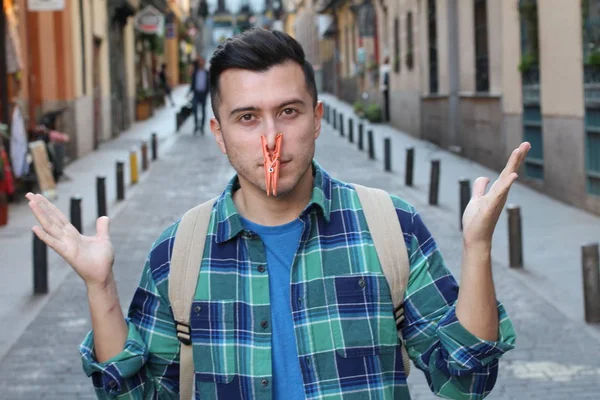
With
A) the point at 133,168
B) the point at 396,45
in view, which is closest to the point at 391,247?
the point at 133,168

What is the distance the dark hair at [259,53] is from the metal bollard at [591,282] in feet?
17.8

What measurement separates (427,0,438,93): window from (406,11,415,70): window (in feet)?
7.97

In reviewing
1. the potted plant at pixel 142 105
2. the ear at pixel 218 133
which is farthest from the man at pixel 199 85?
the ear at pixel 218 133

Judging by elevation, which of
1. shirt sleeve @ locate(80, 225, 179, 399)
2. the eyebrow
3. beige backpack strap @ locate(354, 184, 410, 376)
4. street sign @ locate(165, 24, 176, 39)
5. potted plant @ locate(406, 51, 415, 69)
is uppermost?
street sign @ locate(165, 24, 176, 39)

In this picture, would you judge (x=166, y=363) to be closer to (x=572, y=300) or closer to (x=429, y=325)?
(x=429, y=325)

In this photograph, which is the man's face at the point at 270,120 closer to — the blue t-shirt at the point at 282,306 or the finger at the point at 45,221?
the blue t-shirt at the point at 282,306

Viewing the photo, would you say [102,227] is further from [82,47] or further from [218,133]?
[82,47]

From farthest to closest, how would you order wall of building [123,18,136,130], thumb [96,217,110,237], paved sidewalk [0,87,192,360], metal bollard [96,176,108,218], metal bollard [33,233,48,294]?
wall of building [123,18,136,130] → metal bollard [96,176,108,218] → metal bollard [33,233,48,294] → paved sidewalk [0,87,192,360] → thumb [96,217,110,237]

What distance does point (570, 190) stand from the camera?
13914 millimetres

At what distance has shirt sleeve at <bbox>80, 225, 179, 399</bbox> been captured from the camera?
2459 millimetres

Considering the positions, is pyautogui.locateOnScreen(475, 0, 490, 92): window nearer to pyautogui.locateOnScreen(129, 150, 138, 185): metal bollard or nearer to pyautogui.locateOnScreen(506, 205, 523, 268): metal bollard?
pyautogui.locateOnScreen(129, 150, 138, 185): metal bollard

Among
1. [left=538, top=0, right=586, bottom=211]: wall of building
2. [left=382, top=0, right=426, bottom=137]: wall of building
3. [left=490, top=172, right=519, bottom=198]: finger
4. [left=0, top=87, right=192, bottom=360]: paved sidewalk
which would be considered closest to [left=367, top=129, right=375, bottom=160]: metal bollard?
[left=0, top=87, right=192, bottom=360]: paved sidewalk

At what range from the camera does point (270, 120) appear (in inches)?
95.9

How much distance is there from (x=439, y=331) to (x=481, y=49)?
58.5 feet
